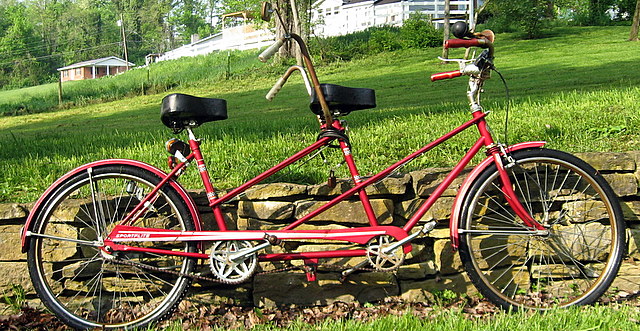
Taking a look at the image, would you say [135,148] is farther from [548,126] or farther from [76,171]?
Answer: [548,126]

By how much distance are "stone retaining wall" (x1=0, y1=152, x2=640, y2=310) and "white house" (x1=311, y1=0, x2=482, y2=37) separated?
30.6 meters

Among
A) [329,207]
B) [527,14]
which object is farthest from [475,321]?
[527,14]

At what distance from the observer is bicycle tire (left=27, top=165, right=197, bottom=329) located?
12.7 ft

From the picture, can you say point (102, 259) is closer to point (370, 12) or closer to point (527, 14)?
point (527, 14)

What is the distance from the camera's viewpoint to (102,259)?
3.97m

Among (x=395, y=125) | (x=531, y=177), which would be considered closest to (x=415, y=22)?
(x=395, y=125)

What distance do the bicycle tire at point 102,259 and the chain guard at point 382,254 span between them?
1066 millimetres

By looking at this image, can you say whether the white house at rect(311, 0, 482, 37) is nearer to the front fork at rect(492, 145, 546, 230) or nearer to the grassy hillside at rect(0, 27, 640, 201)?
the grassy hillside at rect(0, 27, 640, 201)

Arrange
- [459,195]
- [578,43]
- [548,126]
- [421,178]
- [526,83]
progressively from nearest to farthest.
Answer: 1. [459,195]
2. [421,178]
3. [548,126]
4. [526,83]
5. [578,43]

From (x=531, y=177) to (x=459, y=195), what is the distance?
67 centimetres

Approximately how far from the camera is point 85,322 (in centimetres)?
388

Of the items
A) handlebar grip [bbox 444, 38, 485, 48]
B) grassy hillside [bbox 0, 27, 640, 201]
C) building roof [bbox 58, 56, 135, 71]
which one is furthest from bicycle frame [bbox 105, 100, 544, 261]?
building roof [bbox 58, 56, 135, 71]

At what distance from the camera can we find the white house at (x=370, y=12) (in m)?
39.1

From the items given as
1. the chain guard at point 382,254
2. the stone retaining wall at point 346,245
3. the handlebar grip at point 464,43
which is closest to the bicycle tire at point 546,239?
the stone retaining wall at point 346,245
